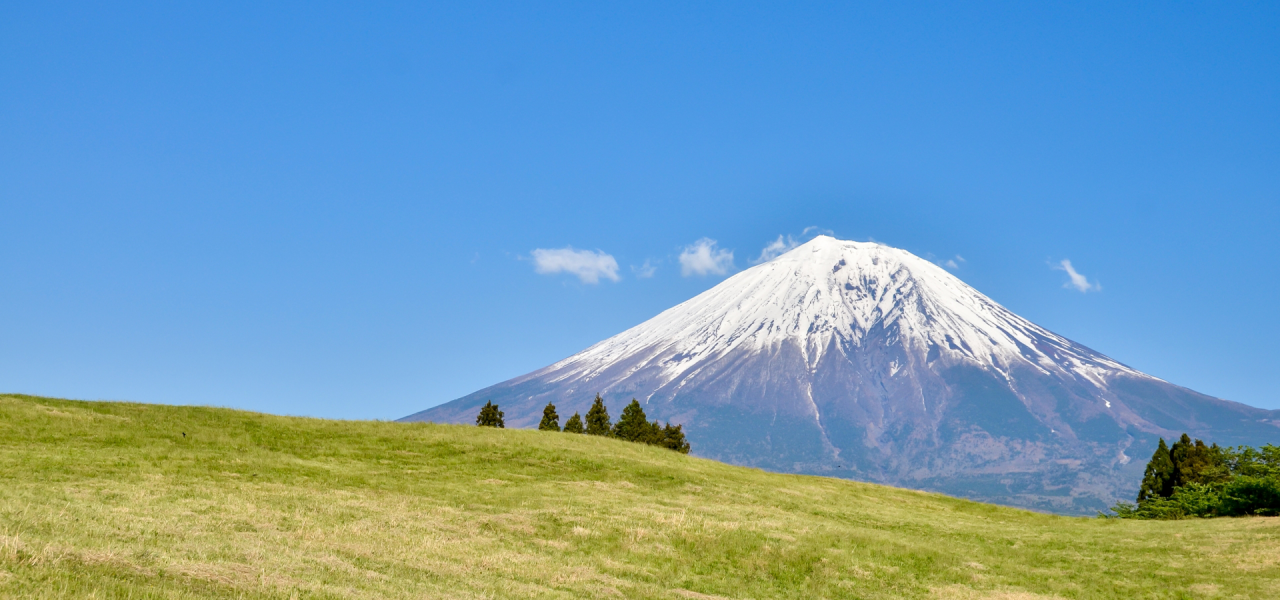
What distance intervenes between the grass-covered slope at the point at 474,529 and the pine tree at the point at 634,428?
3051 centimetres

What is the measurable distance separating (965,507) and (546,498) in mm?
25575

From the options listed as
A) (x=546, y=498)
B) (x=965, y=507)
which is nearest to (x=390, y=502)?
(x=546, y=498)

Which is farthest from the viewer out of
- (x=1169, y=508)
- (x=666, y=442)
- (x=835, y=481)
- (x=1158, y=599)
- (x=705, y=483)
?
(x=666, y=442)

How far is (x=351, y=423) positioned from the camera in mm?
48969

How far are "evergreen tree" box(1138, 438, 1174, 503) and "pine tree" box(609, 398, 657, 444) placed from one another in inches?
1439

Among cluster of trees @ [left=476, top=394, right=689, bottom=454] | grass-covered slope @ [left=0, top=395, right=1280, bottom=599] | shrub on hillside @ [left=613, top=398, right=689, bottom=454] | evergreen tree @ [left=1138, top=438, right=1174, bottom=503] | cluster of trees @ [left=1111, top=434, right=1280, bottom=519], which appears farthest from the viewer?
shrub on hillside @ [left=613, top=398, right=689, bottom=454]

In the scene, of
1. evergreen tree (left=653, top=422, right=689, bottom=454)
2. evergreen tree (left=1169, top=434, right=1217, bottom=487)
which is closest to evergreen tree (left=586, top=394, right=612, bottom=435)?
evergreen tree (left=653, top=422, right=689, bottom=454)

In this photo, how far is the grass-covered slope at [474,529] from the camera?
19.1 meters

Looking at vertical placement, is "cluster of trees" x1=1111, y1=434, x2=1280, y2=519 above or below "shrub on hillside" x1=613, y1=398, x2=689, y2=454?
below

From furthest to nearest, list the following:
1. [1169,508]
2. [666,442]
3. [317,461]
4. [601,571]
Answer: [666,442] < [1169,508] < [317,461] < [601,571]

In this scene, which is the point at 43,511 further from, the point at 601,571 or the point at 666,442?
the point at 666,442

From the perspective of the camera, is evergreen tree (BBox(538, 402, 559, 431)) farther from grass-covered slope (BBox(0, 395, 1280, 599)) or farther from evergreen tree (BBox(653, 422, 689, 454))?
grass-covered slope (BBox(0, 395, 1280, 599))

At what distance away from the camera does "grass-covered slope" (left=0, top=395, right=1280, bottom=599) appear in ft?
62.7

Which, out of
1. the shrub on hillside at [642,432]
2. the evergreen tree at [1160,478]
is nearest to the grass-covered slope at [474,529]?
the evergreen tree at [1160,478]
